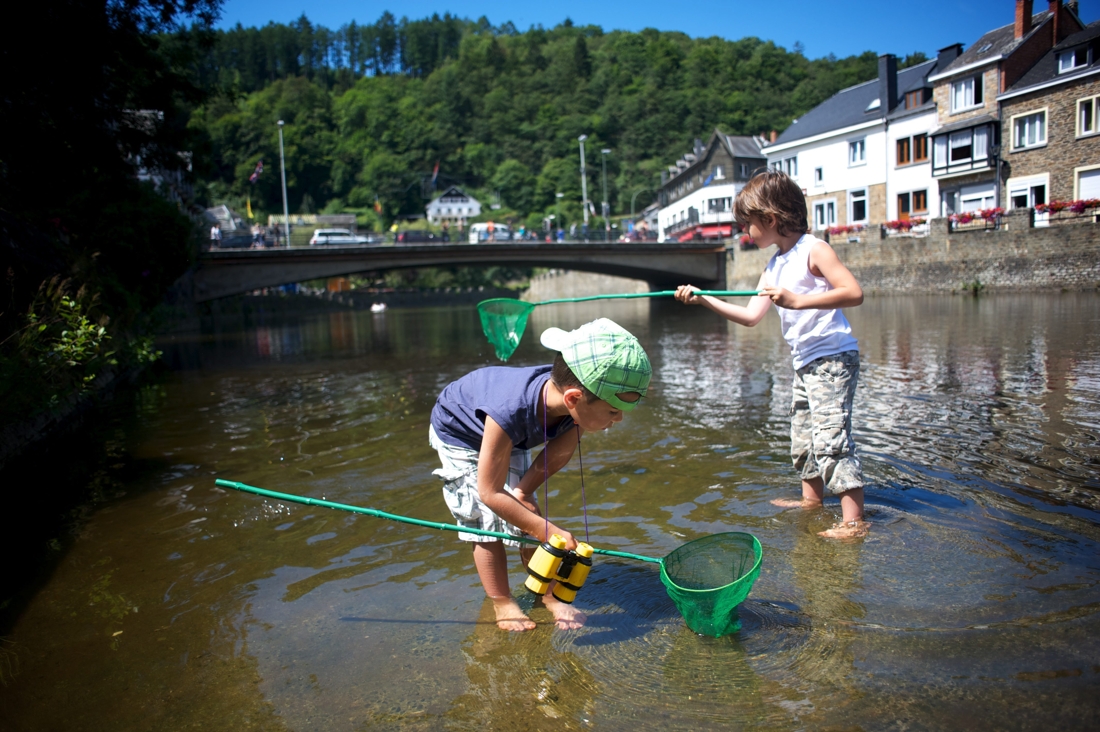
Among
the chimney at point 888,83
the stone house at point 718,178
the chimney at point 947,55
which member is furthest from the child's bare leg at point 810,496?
the stone house at point 718,178

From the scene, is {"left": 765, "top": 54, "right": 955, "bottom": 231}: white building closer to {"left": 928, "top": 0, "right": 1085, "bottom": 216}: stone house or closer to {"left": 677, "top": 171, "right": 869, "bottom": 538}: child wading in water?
{"left": 928, "top": 0, "right": 1085, "bottom": 216}: stone house

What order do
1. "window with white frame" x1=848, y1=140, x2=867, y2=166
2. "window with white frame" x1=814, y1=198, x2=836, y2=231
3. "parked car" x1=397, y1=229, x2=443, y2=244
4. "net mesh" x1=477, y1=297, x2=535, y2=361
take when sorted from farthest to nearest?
1. "window with white frame" x1=814, y1=198, x2=836, y2=231
2. "window with white frame" x1=848, y1=140, x2=867, y2=166
3. "parked car" x1=397, y1=229, x2=443, y2=244
4. "net mesh" x1=477, y1=297, x2=535, y2=361

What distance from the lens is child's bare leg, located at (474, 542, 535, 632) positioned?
341 centimetres

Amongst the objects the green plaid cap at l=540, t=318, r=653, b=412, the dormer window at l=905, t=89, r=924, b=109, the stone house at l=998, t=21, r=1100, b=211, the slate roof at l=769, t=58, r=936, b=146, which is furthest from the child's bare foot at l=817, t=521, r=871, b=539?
the dormer window at l=905, t=89, r=924, b=109

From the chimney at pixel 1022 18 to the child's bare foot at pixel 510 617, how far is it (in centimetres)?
4339

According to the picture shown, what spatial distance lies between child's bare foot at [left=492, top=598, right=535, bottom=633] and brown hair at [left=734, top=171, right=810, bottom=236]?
100 inches

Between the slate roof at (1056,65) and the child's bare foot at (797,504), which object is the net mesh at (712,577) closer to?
the child's bare foot at (797,504)

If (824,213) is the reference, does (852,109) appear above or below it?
above

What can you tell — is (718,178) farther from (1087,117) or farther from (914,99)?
(1087,117)

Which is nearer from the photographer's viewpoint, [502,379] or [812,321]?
[502,379]

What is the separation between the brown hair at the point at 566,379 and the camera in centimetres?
304

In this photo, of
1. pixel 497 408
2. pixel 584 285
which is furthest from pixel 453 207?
pixel 497 408

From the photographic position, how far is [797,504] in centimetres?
489

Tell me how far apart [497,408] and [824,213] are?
51699 millimetres
